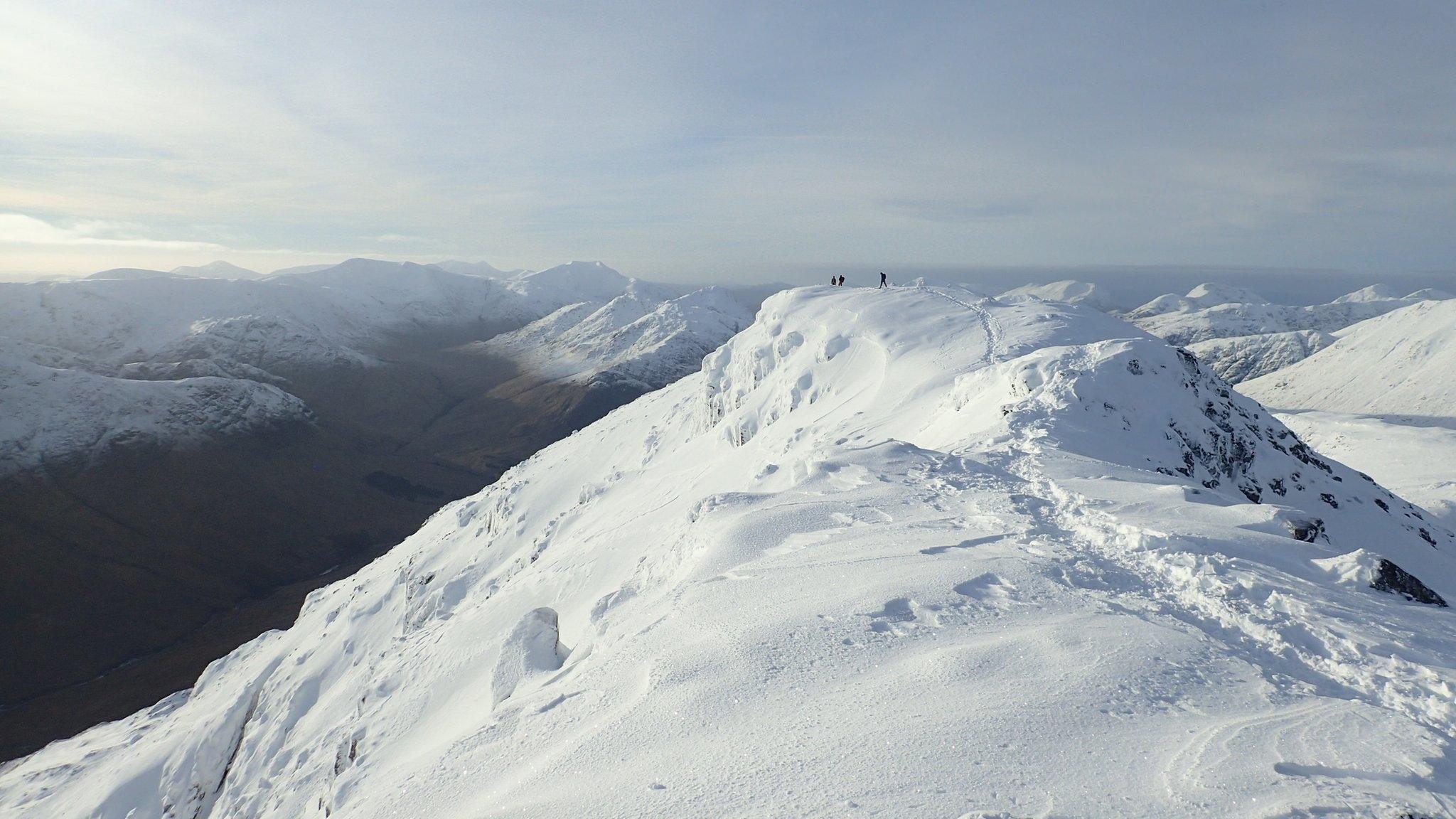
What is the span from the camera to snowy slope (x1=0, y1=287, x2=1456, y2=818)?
7.48 meters

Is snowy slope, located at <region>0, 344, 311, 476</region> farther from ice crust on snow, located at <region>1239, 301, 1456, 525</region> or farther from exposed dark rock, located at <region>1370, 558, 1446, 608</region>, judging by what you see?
ice crust on snow, located at <region>1239, 301, 1456, 525</region>

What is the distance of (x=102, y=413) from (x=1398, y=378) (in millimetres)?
340559

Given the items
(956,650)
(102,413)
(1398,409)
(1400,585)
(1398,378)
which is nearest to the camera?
(956,650)

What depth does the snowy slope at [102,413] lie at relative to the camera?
145m

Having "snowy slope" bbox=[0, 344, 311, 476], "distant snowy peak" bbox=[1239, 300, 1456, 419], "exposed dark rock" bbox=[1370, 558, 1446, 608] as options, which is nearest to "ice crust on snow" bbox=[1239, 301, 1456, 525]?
"distant snowy peak" bbox=[1239, 300, 1456, 419]

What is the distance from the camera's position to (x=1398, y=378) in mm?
173500

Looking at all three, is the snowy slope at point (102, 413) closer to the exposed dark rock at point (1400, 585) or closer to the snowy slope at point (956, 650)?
the snowy slope at point (956, 650)

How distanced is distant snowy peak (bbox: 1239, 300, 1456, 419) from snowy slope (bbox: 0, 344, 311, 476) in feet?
989

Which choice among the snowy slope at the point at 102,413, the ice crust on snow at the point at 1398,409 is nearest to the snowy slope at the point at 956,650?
the ice crust on snow at the point at 1398,409

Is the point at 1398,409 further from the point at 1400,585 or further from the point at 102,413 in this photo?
the point at 102,413

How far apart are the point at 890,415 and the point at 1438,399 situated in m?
Answer: 202

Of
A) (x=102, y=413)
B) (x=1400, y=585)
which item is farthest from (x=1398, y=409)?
(x=102, y=413)

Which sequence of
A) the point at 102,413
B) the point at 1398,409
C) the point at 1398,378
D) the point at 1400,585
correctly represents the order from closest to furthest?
the point at 1400,585 < the point at 102,413 < the point at 1398,409 < the point at 1398,378

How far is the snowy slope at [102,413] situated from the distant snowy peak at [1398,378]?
301303 millimetres
